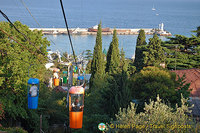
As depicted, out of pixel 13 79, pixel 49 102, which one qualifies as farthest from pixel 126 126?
pixel 49 102

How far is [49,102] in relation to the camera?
19.5 m

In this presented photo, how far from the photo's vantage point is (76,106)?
8.15 meters

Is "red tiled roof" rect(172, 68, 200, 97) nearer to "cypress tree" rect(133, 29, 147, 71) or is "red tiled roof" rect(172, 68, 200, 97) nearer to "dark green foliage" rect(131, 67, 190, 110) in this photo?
"dark green foliage" rect(131, 67, 190, 110)

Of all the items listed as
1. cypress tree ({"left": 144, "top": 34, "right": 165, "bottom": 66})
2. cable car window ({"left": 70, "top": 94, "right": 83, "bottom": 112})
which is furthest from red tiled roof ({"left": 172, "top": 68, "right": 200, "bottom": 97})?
cable car window ({"left": 70, "top": 94, "right": 83, "bottom": 112})

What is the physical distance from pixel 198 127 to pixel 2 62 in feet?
40.1

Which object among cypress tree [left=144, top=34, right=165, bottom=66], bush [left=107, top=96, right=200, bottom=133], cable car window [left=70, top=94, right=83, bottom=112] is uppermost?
cypress tree [left=144, top=34, right=165, bottom=66]

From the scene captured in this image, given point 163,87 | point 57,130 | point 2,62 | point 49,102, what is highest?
point 2,62

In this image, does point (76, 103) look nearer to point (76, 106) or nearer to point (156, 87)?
point (76, 106)

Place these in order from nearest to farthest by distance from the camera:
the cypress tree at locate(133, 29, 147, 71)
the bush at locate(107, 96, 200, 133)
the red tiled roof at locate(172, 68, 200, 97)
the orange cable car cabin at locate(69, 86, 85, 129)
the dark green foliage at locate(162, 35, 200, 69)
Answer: the bush at locate(107, 96, 200, 133) → the orange cable car cabin at locate(69, 86, 85, 129) → the red tiled roof at locate(172, 68, 200, 97) → the cypress tree at locate(133, 29, 147, 71) → the dark green foliage at locate(162, 35, 200, 69)

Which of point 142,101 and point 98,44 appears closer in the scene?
point 142,101

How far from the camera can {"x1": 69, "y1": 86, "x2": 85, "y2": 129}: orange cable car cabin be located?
7.77 meters

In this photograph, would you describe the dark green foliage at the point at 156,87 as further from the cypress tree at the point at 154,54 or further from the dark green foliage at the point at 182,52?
the dark green foliage at the point at 182,52

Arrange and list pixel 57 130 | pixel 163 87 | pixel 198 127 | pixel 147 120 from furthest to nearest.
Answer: pixel 57 130, pixel 163 87, pixel 147 120, pixel 198 127

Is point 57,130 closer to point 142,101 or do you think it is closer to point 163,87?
point 142,101
